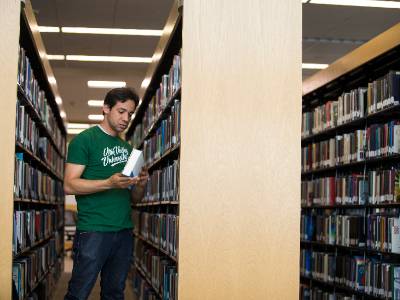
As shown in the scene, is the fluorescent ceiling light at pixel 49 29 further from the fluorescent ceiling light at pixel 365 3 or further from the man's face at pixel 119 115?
the man's face at pixel 119 115

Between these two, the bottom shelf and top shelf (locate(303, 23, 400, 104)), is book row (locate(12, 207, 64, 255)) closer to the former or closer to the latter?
the bottom shelf

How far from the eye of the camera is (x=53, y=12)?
7.77 metres

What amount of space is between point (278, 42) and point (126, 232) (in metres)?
1.36

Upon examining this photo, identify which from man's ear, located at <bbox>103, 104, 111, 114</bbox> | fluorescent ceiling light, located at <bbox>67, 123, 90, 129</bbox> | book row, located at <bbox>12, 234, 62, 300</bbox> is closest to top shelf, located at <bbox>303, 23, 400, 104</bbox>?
man's ear, located at <bbox>103, 104, 111, 114</bbox>

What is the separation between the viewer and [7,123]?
126 inches

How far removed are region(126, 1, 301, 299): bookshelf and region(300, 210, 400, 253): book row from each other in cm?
172

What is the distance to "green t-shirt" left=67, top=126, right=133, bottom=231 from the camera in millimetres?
3449

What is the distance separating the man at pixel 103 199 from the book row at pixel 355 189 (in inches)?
80.2

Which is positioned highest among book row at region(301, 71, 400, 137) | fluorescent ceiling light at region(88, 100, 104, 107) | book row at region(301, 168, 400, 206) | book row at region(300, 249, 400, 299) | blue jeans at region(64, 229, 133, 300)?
fluorescent ceiling light at region(88, 100, 104, 107)

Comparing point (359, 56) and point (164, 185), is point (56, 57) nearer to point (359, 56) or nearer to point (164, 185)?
point (164, 185)

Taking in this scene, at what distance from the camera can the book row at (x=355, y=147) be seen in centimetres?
473

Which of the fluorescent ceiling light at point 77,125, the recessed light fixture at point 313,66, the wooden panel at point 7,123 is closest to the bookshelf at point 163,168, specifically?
the wooden panel at point 7,123

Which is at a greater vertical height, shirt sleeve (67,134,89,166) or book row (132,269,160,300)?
shirt sleeve (67,134,89,166)

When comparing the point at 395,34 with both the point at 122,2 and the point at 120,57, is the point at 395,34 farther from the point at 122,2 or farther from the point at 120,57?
the point at 120,57
